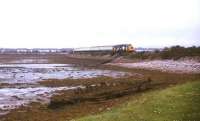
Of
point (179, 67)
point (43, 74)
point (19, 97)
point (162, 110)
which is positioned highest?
point (162, 110)

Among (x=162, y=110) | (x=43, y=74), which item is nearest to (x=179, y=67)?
(x=43, y=74)

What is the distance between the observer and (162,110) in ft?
53.2

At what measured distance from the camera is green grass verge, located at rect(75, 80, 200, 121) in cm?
1491

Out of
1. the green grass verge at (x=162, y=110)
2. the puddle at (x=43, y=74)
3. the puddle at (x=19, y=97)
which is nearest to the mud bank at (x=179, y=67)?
the puddle at (x=43, y=74)

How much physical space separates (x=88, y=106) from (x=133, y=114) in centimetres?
517

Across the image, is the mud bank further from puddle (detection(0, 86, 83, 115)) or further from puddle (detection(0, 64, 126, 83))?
puddle (detection(0, 86, 83, 115))

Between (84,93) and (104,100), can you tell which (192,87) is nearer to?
(104,100)

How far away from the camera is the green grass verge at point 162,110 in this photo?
14.9 metres

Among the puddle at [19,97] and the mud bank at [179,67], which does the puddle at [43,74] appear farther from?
the puddle at [19,97]

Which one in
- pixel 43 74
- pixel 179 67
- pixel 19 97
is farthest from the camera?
pixel 179 67

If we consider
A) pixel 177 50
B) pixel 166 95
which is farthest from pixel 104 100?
pixel 177 50

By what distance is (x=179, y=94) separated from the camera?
65.5 ft

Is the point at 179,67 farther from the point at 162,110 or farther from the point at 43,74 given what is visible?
the point at 162,110

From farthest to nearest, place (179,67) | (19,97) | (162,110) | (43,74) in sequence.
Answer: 1. (179,67)
2. (43,74)
3. (19,97)
4. (162,110)
